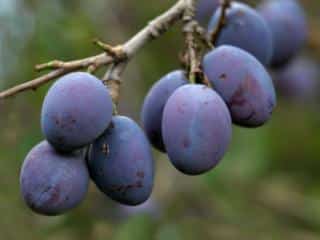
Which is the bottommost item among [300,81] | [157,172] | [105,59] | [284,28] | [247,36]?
[300,81]

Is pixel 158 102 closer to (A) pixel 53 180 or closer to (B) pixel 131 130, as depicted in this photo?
(B) pixel 131 130

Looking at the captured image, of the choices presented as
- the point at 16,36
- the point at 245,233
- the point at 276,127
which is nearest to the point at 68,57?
the point at 16,36

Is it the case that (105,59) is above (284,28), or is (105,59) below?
above

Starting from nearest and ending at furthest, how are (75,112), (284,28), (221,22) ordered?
1. (75,112)
2. (221,22)
3. (284,28)

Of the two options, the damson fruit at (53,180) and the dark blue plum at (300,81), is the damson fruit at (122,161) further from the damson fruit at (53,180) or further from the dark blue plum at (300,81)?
the dark blue plum at (300,81)

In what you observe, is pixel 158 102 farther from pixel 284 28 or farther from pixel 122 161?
pixel 284 28

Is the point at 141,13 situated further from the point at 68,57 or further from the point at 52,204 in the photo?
the point at 52,204

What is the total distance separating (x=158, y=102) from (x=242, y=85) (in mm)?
150

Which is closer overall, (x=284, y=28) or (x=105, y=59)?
(x=105, y=59)

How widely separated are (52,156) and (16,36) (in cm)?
101

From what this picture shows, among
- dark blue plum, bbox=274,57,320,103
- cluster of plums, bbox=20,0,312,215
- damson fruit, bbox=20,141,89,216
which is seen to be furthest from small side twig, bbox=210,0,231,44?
dark blue plum, bbox=274,57,320,103

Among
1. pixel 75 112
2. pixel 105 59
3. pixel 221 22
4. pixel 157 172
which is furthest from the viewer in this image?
pixel 157 172

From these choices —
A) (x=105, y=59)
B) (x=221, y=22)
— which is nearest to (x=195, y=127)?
(x=105, y=59)

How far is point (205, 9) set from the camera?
2.23 m
